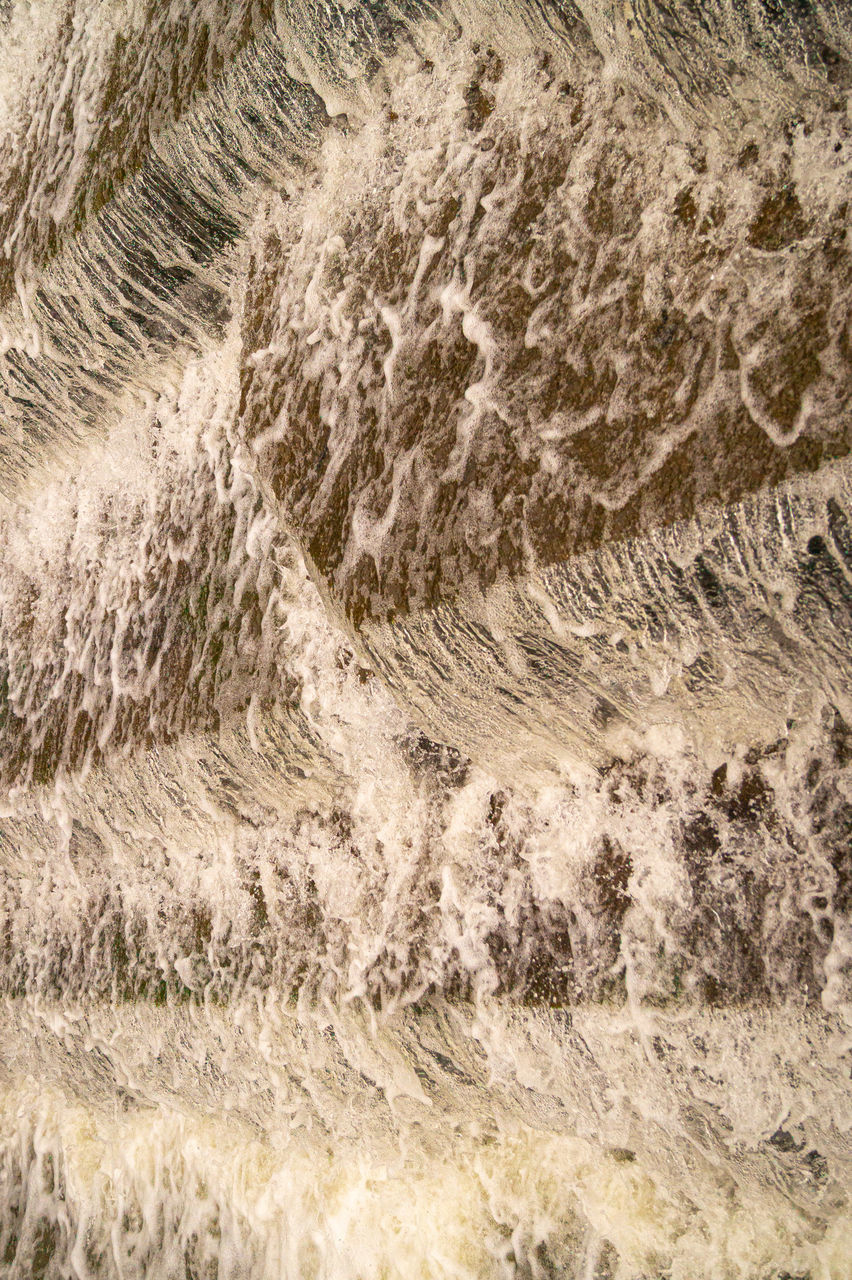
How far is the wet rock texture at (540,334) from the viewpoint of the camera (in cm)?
153

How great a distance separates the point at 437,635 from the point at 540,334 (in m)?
0.61

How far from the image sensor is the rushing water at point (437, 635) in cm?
164

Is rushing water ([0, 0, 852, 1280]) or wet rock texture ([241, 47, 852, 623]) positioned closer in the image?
wet rock texture ([241, 47, 852, 623])

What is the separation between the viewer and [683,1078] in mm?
2020

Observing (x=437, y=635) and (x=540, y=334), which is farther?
(x=437, y=635)

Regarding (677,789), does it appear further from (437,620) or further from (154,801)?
(154,801)

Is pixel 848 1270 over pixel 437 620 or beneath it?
beneath

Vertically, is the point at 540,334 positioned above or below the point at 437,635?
above

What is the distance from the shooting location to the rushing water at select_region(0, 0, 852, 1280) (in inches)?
64.6

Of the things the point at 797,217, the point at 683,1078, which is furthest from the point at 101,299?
the point at 683,1078

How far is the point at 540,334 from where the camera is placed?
1.82 metres

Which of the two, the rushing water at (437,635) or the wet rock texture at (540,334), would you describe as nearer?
the wet rock texture at (540,334)

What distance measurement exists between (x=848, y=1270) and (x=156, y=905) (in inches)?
81.4

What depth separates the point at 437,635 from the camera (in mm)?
1932
